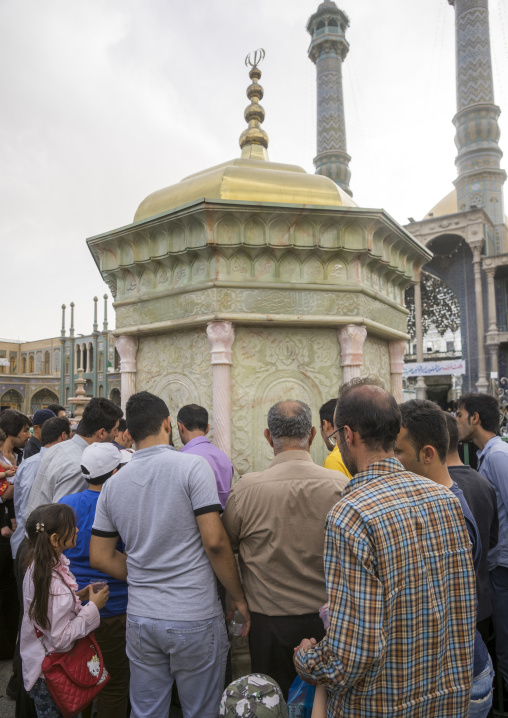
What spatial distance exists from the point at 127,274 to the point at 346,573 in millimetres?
4274

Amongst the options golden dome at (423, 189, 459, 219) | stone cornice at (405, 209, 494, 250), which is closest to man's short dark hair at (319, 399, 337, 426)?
stone cornice at (405, 209, 494, 250)

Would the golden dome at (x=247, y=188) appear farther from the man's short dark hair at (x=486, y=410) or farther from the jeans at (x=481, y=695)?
the jeans at (x=481, y=695)

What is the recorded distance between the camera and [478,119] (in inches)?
1148

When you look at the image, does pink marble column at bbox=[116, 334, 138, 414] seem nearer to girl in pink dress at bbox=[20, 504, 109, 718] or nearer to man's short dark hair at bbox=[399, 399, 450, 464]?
girl in pink dress at bbox=[20, 504, 109, 718]

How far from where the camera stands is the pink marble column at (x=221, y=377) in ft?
14.0

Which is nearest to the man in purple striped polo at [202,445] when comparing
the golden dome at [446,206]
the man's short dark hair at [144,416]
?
the man's short dark hair at [144,416]

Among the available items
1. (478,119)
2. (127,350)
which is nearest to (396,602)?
(127,350)

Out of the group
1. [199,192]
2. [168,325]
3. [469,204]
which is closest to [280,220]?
[199,192]

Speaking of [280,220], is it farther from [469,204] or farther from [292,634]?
[469,204]

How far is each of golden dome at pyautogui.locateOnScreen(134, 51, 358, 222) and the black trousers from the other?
334 cm

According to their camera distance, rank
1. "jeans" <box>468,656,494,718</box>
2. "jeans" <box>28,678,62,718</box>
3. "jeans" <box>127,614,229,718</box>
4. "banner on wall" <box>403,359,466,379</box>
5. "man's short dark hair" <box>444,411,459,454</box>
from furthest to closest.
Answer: "banner on wall" <box>403,359,466,379</box> → "man's short dark hair" <box>444,411,459,454</box> → "jeans" <box>28,678,62,718</box> → "jeans" <box>127,614,229,718</box> → "jeans" <box>468,656,494,718</box>

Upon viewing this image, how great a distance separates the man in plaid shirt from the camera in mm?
1433

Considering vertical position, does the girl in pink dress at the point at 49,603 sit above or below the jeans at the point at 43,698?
above

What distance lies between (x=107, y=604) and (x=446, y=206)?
38.5m
